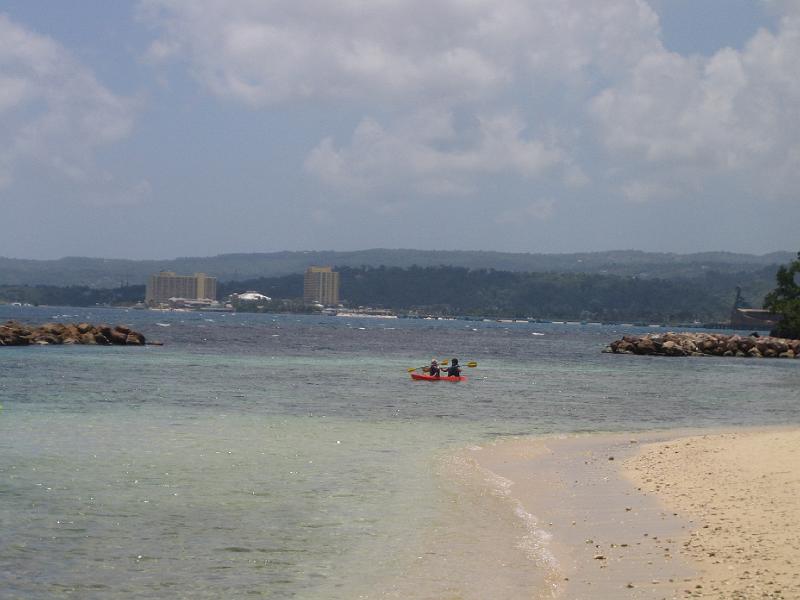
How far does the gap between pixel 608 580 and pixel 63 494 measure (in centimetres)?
863

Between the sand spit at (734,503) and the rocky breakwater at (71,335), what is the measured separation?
56059 millimetres

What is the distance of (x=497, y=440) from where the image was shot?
2308 centimetres

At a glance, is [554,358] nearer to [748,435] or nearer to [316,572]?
[748,435]

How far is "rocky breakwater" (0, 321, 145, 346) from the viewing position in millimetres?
68500

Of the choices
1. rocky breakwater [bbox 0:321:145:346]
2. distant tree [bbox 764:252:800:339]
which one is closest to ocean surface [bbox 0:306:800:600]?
rocky breakwater [bbox 0:321:145:346]

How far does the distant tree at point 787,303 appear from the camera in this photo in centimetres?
10400

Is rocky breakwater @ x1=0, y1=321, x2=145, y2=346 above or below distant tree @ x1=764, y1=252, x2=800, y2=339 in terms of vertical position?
below

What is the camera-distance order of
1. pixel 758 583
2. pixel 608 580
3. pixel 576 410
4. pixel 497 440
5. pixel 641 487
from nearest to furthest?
pixel 758 583 < pixel 608 580 < pixel 641 487 < pixel 497 440 < pixel 576 410

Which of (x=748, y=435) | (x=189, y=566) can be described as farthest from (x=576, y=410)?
(x=189, y=566)

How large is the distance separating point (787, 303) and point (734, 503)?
101 meters

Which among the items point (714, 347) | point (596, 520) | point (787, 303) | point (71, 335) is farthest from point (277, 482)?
point (787, 303)

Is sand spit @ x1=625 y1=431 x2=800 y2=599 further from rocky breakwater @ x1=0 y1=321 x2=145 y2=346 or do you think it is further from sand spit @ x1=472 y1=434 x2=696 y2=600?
rocky breakwater @ x1=0 y1=321 x2=145 y2=346

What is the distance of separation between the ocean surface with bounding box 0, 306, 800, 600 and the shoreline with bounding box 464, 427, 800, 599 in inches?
24.3

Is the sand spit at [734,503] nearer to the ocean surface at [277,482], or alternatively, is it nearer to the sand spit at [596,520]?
the sand spit at [596,520]
